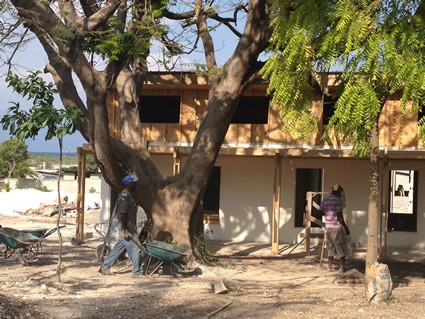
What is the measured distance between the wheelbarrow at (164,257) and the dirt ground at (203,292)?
167mm

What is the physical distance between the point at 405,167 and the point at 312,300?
9520 millimetres

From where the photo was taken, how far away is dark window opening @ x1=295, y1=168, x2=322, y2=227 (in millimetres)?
20141

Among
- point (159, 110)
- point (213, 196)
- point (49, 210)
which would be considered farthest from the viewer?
point (49, 210)

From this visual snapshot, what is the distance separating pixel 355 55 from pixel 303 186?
11514 mm

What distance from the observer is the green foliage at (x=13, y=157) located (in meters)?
55.9

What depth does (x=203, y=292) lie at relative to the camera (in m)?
10.8

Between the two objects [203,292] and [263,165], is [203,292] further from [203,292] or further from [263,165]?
[263,165]

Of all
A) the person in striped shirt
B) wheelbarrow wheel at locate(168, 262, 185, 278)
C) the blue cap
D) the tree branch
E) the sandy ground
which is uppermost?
the tree branch

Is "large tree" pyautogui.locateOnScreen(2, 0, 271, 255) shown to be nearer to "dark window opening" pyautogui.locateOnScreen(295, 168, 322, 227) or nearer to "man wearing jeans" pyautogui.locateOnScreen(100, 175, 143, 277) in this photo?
"man wearing jeans" pyautogui.locateOnScreen(100, 175, 143, 277)

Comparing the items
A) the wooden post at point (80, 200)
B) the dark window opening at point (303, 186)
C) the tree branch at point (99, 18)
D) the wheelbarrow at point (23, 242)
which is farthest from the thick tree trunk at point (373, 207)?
the dark window opening at point (303, 186)

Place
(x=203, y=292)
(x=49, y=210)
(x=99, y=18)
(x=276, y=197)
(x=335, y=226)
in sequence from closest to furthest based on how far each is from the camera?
(x=203, y=292), (x=99, y=18), (x=335, y=226), (x=276, y=197), (x=49, y=210)

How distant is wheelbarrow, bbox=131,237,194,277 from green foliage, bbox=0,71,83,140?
2362mm

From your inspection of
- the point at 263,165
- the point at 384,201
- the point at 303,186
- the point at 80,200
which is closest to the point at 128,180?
the point at 80,200

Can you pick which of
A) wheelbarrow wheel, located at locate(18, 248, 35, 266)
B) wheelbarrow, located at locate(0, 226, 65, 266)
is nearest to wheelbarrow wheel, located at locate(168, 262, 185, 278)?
wheelbarrow, located at locate(0, 226, 65, 266)
